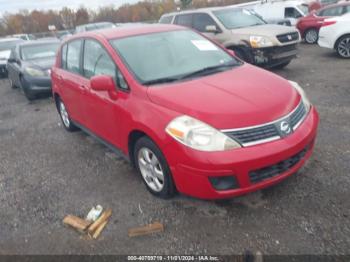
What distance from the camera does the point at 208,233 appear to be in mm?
2629

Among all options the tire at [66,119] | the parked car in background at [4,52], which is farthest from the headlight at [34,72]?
the parked car in background at [4,52]

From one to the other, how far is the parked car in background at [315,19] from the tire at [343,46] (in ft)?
11.6

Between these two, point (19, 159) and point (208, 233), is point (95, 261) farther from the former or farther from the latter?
point (19, 159)

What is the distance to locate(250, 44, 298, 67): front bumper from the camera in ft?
23.9

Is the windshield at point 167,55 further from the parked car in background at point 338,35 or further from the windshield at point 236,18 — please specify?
the parked car in background at point 338,35

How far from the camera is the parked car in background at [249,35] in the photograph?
23.9ft

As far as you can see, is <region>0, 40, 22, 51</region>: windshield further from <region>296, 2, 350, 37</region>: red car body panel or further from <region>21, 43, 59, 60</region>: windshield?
<region>296, 2, 350, 37</region>: red car body panel

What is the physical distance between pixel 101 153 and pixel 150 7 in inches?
2426

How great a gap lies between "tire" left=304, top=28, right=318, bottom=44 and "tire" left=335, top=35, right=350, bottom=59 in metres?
4.05

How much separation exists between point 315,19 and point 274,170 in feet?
37.6

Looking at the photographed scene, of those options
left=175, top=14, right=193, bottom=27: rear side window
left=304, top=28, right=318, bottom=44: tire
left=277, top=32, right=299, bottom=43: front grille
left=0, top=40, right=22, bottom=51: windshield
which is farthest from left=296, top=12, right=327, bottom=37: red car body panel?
left=0, top=40, right=22, bottom=51: windshield

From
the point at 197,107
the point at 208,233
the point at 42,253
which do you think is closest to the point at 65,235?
the point at 42,253

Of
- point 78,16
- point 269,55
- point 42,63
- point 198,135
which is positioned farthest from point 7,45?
point 78,16

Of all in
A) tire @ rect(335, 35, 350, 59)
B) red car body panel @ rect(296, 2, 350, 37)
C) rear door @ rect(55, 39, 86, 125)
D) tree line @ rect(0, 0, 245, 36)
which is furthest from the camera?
tree line @ rect(0, 0, 245, 36)
